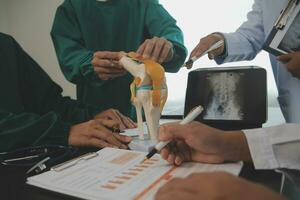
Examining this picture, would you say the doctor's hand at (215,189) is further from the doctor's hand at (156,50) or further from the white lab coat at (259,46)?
the white lab coat at (259,46)

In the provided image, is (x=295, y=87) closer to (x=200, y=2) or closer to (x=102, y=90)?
(x=102, y=90)

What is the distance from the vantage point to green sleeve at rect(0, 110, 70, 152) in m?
0.67

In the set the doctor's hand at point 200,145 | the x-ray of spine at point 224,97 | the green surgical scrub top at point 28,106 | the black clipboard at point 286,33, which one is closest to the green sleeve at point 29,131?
the green surgical scrub top at point 28,106

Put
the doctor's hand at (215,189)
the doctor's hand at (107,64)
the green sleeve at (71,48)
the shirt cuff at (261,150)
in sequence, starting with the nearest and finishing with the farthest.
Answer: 1. the doctor's hand at (215,189)
2. the shirt cuff at (261,150)
3. the doctor's hand at (107,64)
4. the green sleeve at (71,48)

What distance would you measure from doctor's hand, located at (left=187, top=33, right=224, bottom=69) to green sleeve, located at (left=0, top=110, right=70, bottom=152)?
383 mm

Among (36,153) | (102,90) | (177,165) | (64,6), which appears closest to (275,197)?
(177,165)

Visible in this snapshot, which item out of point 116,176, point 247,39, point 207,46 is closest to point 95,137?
point 116,176

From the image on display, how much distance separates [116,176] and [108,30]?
69 centimetres

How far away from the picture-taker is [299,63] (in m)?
0.86

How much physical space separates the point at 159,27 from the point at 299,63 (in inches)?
17.8

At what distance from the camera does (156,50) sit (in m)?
0.78

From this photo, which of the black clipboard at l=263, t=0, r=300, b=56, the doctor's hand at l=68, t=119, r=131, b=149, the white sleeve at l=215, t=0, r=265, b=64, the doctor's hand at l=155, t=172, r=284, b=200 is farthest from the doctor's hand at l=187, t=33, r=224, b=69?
the doctor's hand at l=155, t=172, r=284, b=200

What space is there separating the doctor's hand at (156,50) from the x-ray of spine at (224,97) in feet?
0.50

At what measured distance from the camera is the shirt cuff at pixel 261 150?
541 millimetres
